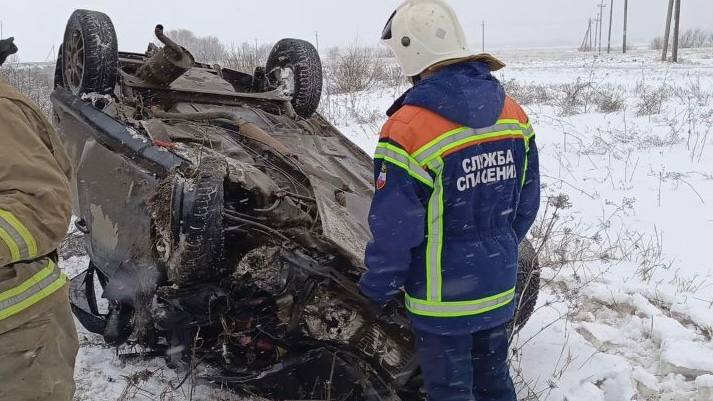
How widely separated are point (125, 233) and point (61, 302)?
45.9 inches

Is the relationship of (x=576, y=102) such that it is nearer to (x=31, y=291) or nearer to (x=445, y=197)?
(x=445, y=197)

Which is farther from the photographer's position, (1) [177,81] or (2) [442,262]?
(1) [177,81]

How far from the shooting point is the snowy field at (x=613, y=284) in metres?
3.04

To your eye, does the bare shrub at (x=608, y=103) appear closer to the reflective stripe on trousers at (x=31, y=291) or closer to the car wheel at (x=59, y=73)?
the car wheel at (x=59, y=73)

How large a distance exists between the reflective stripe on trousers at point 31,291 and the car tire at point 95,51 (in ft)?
8.19

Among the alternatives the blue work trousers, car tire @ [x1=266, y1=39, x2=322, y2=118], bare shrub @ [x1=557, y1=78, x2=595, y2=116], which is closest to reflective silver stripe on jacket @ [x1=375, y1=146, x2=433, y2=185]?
the blue work trousers

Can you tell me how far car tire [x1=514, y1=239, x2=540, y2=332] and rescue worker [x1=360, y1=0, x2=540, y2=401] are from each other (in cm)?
76

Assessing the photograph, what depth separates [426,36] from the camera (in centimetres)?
212

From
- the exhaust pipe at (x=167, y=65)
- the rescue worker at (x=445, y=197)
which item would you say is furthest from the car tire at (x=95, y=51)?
the rescue worker at (x=445, y=197)

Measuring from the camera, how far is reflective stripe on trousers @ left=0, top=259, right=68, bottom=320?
1.66 metres

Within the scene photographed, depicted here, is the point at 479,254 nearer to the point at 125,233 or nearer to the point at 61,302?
the point at 61,302

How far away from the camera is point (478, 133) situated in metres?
2.08

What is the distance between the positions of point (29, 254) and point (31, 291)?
130 mm

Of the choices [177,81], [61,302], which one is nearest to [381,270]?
[61,302]
